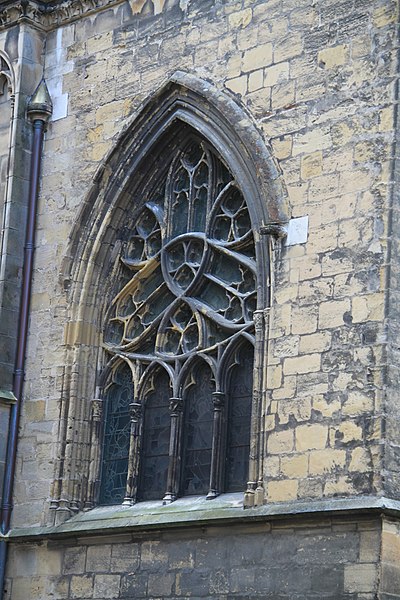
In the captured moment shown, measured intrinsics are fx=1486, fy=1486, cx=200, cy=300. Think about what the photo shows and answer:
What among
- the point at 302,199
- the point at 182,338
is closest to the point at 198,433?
the point at 182,338

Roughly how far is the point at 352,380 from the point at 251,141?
2633 millimetres

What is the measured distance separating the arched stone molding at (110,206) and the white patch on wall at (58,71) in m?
A: 1.06

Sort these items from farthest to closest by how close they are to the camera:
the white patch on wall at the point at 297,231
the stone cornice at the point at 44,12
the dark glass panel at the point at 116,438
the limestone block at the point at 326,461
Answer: the stone cornice at the point at 44,12 < the dark glass panel at the point at 116,438 < the white patch on wall at the point at 297,231 < the limestone block at the point at 326,461

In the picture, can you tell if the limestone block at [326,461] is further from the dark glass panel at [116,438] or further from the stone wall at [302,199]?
the dark glass panel at [116,438]

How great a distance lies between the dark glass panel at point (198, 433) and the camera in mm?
13734

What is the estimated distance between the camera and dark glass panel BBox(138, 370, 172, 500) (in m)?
14.1

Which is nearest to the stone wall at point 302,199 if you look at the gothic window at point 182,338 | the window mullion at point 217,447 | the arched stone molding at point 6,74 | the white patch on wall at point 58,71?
the white patch on wall at point 58,71

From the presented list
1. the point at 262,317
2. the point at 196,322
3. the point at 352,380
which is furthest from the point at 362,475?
the point at 196,322

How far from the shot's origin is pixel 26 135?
51.4 ft

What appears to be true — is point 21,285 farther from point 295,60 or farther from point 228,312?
point 295,60

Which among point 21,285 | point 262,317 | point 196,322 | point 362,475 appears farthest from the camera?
point 21,285

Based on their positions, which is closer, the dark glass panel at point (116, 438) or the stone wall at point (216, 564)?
the stone wall at point (216, 564)

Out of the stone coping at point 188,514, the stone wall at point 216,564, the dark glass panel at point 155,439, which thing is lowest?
the stone wall at point 216,564

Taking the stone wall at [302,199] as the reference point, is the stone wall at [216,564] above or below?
below
